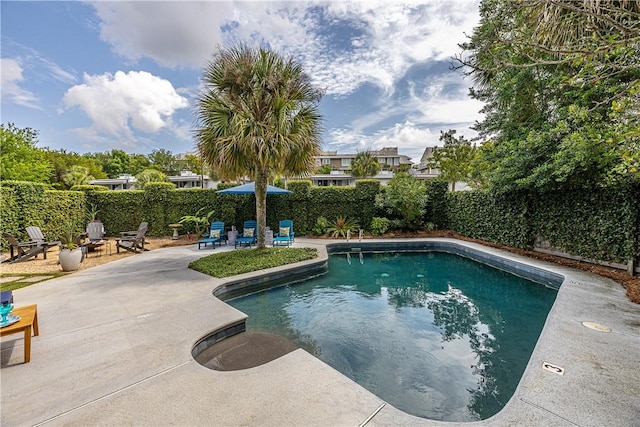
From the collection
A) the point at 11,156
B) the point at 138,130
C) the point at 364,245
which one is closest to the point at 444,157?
the point at 364,245

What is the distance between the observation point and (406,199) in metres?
13.4

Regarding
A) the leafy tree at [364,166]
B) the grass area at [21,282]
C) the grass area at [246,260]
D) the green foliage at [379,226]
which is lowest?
the grass area at [21,282]

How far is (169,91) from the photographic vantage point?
14508 millimetres

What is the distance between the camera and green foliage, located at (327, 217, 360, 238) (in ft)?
45.7

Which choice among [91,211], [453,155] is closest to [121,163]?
[91,211]

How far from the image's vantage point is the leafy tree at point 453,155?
2514 cm

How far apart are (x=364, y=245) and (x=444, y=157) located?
18.6 m

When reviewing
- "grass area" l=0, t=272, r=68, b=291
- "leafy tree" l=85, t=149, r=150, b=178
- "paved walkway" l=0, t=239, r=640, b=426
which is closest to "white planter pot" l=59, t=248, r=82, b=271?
"grass area" l=0, t=272, r=68, b=291

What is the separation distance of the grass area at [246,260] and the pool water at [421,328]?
0.90 meters

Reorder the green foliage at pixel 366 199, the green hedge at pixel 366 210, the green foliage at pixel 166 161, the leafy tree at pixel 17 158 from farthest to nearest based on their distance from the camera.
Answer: the green foliage at pixel 166 161, the leafy tree at pixel 17 158, the green foliage at pixel 366 199, the green hedge at pixel 366 210

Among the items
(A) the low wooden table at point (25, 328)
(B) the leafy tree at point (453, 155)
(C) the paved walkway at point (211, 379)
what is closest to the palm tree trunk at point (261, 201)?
(C) the paved walkway at point (211, 379)

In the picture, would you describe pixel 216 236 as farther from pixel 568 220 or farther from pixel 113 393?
pixel 568 220

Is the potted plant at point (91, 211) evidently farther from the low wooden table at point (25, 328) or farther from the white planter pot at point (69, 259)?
the low wooden table at point (25, 328)

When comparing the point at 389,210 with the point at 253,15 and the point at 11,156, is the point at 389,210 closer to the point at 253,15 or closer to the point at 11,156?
the point at 253,15
